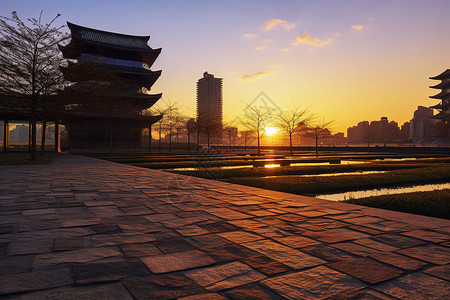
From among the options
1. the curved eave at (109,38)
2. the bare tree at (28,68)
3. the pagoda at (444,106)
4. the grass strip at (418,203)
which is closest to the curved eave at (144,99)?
the curved eave at (109,38)

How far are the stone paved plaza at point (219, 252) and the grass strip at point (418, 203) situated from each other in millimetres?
885

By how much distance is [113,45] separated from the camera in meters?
34.8

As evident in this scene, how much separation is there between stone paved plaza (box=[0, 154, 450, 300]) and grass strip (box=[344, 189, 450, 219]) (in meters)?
0.89

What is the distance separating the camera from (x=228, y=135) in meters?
54.2

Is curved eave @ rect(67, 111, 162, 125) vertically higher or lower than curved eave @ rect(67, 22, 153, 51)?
lower

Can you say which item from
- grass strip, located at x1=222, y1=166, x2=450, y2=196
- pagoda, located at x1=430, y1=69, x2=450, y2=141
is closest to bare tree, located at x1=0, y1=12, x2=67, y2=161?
grass strip, located at x1=222, y1=166, x2=450, y2=196

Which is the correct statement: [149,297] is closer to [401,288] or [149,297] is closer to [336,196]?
[401,288]

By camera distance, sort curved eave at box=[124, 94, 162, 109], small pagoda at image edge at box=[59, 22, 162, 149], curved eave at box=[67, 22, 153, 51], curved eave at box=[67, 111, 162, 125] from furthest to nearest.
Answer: curved eave at box=[67, 22, 153, 51] → curved eave at box=[124, 94, 162, 109] → small pagoda at image edge at box=[59, 22, 162, 149] → curved eave at box=[67, 111, 162, 125]

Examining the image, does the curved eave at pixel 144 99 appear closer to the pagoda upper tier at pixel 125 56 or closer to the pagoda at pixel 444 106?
the pagoda upper tier at pixel 125 56

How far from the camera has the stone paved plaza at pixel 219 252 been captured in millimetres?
2041

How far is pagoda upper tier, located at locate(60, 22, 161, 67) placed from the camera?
34759 mm

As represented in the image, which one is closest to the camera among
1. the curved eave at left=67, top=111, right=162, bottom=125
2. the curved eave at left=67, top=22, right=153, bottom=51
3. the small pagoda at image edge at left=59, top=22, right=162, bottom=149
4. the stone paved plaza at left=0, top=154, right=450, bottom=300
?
the stone paved plaza at left=0, top=154, right=450, bottom=300

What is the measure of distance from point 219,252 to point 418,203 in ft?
15.2

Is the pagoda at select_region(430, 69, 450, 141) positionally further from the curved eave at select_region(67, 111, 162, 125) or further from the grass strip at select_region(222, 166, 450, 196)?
the grass strip at select_region(222, 166, 450, 196)
